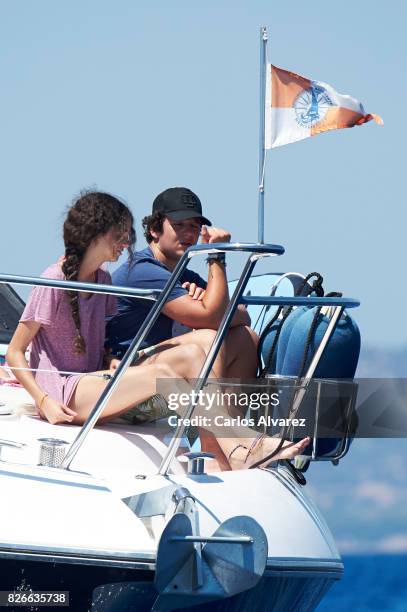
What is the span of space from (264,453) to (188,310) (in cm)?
64

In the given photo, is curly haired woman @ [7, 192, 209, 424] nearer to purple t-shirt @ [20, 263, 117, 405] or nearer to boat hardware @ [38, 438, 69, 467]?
purple t-shirt @ [20, 263, 117, 405]

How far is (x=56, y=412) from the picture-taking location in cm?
554

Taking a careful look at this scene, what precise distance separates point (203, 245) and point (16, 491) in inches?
40.7

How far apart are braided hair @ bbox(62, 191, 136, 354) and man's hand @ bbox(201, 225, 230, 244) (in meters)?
0.29

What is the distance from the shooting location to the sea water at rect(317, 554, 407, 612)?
1141 centimetres

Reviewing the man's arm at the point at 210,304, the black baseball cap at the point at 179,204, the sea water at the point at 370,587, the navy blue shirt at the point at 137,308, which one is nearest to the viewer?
the man's arm at the point at 210,304

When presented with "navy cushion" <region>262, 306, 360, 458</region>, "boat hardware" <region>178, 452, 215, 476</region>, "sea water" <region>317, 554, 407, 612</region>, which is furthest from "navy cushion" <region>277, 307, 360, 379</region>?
"sea water" <region>317, 554, 407, 612</region>

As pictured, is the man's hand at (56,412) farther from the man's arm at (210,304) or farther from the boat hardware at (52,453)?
the man's arm at (210,304)

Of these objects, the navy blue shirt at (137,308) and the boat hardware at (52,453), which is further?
the navy blue shirt at (137,308)

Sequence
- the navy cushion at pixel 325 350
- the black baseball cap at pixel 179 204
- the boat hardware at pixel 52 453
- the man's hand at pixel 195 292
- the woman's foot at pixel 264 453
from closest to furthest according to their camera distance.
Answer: the boat hardware at pixel 52 453 → the woman's foot at pixel 264 453 → the navy cushion at pixel 325 350 → the man's hand at pixel 195 292 → the black baseball cap at pixel 179 204

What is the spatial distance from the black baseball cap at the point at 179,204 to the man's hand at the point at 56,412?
39.8 inches

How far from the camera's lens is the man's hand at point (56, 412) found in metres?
5.53

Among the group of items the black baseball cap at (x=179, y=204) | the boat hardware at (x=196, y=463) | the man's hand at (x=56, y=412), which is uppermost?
the black baseball cap at (x=179, y=204)

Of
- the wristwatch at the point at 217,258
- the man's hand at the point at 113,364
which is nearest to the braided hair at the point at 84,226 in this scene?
the man's hand at the point at 113,364
